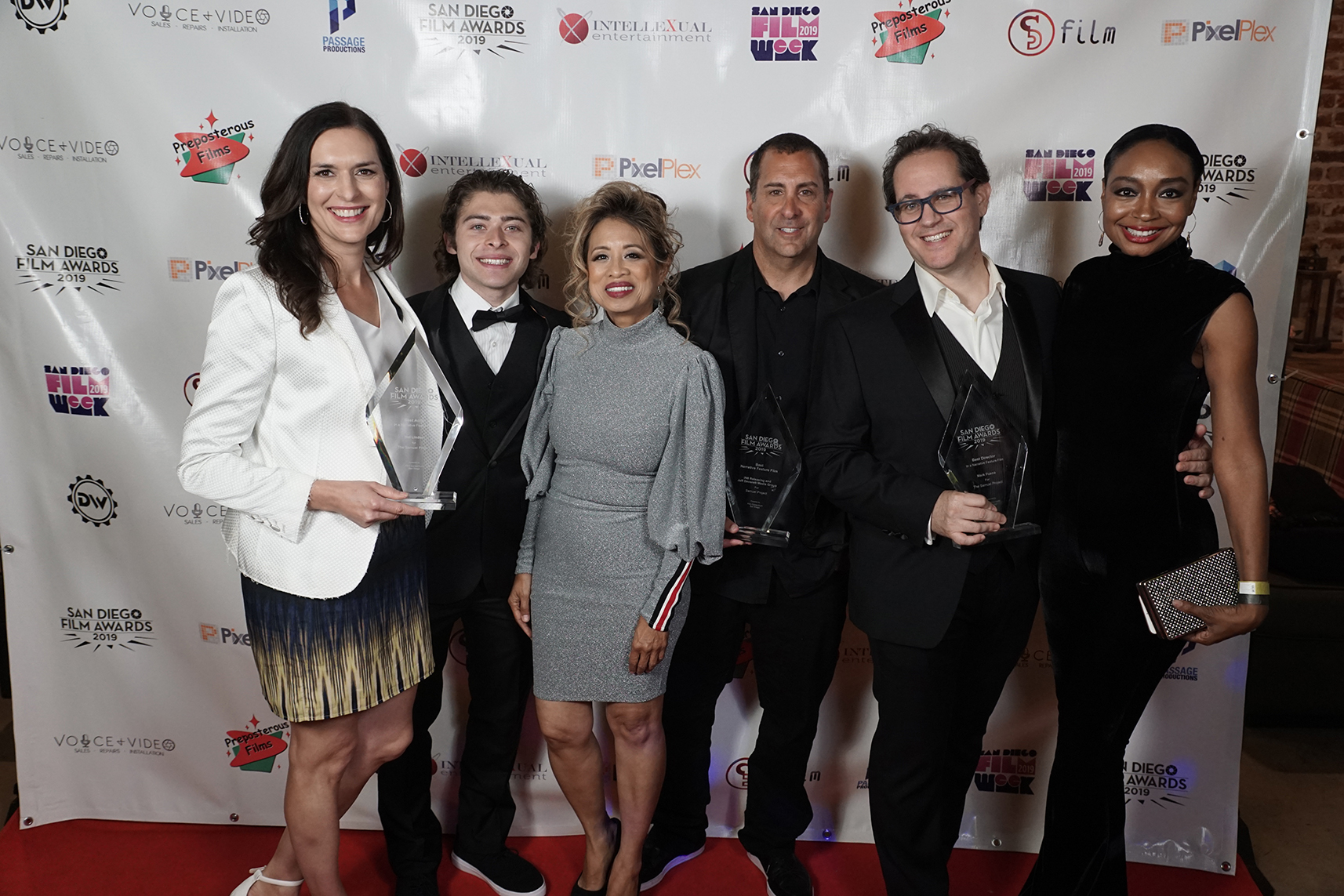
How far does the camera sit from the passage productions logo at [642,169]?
271 cm

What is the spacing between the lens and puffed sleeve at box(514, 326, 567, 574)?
2266 millimetres

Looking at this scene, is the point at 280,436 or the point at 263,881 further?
the point at 263,881

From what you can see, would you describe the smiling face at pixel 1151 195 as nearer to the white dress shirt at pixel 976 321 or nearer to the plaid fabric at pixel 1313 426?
the white dress shirt at pixel 976 321

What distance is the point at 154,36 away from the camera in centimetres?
261

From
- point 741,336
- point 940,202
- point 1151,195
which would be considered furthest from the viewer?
point 741,336

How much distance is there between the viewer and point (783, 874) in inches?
103

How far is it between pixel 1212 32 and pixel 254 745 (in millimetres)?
3512

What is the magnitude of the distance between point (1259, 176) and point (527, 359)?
2.08 meters

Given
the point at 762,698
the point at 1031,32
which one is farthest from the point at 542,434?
the point at 1031,32

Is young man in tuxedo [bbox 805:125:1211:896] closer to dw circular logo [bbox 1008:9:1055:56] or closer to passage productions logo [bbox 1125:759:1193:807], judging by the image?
dw circular logo [bbox 1008:9:1055:56]

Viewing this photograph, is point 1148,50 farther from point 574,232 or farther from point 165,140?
point 165,140

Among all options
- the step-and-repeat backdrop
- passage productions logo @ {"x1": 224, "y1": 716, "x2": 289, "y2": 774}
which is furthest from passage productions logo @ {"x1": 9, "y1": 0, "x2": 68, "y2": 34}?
passage productions logo @ {"x1": 224, "y1": 716, "x2": 289, "y2": 774}

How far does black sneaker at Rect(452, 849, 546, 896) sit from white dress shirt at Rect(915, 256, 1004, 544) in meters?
1.51

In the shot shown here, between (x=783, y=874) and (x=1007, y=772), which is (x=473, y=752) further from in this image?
(x=1007, y=772)
